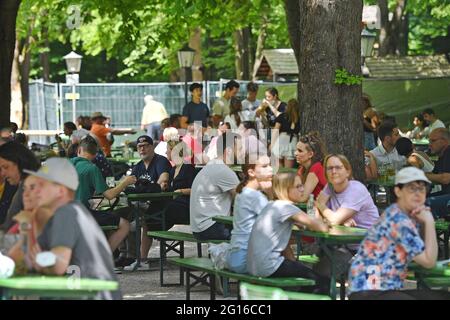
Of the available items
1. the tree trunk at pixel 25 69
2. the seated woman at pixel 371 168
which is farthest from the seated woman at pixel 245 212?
the tree trunk at pixel 25 69

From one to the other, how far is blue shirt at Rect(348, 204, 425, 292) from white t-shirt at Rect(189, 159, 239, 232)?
15.2ft

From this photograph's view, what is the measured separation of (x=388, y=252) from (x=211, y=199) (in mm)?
→ 4843

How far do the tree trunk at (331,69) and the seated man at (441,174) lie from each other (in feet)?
3.32

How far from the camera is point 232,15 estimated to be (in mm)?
32688

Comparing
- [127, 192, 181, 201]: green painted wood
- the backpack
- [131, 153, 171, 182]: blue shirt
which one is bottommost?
[127, 192, 181, 201]: green painted wood

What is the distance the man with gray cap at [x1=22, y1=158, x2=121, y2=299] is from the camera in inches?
328

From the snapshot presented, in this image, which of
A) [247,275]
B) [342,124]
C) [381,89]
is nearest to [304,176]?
[342,124]

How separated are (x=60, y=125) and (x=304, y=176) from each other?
30295mm

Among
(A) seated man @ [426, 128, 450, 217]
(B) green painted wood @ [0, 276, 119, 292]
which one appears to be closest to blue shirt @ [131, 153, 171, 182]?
(A) seated man @ [426, 128, 450, 217]

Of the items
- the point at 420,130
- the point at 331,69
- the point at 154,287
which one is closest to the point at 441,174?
the point at 331,69

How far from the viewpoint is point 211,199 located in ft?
45.1

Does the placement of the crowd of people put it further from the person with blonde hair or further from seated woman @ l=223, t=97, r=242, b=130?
seated woman @ l=223, t=97, r=242, b=130

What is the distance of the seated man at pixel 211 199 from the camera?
13648 mm

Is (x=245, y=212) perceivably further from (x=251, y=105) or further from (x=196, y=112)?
(x=196, y=112)
